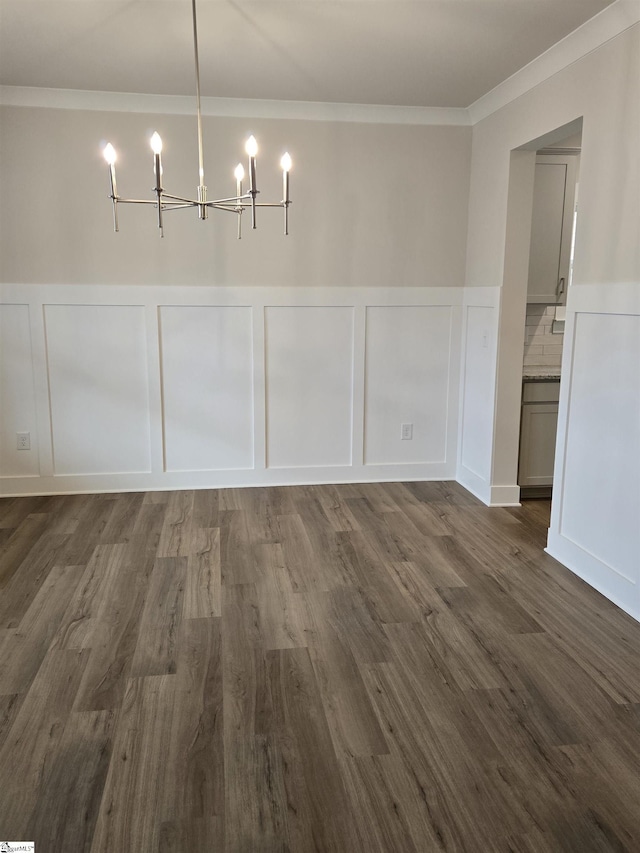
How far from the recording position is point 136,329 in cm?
432

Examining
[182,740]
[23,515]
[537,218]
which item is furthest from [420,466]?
[182,740]

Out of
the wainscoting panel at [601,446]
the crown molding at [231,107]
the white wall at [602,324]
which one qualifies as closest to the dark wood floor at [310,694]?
the wainscoting panel at [601,446]

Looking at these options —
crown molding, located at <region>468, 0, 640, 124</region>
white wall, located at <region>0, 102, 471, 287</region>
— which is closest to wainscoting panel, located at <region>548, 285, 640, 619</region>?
crown molding, located at <region>468, 0, 640, 124</region>

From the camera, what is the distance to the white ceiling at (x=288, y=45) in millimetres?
2799

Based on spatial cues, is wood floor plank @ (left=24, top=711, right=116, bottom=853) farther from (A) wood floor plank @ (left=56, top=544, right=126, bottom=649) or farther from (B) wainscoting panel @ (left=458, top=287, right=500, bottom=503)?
(B) wainscoting panel @ (left=458, top=287, right=500, bottom=503)

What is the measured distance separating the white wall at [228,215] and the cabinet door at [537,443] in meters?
1.07

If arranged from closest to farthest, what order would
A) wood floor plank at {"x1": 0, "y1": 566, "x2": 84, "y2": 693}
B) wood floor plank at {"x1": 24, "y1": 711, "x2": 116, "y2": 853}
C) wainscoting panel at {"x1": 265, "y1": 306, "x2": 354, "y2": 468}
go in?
wood floor plank at {"x1": 24, "y1": 711, "x2": 116, "y2": 853}
wood floor plank at {"x1": 0, "y1": 566, "x2": 84, "y2": 693}
wainscoting panel at {"x1": 265, "y1": 306, "x2": 354, "y2": 468}

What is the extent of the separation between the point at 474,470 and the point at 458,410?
48 centimetres

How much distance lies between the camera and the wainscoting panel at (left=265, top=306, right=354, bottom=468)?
447cm

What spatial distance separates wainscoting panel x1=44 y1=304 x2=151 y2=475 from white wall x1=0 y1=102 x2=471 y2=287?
281 mm

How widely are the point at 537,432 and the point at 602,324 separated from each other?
4.74 feet

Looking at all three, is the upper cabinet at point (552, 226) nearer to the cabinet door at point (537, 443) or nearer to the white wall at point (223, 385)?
the white wall at point (223, 385)

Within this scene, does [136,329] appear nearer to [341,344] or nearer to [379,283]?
[341,344]

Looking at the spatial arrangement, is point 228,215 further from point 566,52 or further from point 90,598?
point 90,598
